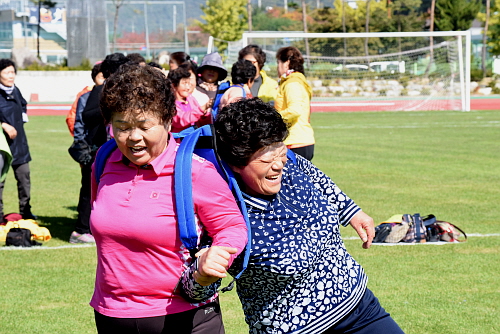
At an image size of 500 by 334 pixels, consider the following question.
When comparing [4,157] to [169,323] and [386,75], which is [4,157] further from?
[386,75]

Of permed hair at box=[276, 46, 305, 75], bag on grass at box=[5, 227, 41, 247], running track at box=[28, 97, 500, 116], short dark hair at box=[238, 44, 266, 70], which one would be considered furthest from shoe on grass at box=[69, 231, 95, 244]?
running track at box=[28, 97, 500, 116]

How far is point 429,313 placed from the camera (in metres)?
5.86

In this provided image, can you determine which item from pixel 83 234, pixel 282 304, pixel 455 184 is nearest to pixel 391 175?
pixel 455 184

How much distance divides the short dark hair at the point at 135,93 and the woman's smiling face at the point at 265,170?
0.40 metres

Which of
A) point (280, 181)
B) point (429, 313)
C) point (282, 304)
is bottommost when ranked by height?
point (429, 313)

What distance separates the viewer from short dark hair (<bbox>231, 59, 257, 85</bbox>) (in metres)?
8.25

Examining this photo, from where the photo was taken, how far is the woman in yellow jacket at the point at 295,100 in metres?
8.41

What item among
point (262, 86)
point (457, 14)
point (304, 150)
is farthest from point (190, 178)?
point (457, 14)

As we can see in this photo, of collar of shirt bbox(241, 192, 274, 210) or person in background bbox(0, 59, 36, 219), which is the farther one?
person in background bbox(0, 59, 36, 219)

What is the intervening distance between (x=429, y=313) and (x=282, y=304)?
303cm

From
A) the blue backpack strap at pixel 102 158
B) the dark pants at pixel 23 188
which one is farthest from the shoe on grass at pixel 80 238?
the blue backpack strap at pixel 102 158

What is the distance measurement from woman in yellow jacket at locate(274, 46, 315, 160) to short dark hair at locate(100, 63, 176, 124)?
5.43 m

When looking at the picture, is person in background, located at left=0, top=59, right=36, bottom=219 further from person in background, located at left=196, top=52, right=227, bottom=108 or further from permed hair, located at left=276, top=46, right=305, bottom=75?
permed hair, located at left=276, top=46, right=305, bottom=75

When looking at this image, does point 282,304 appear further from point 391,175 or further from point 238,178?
point 391,175
